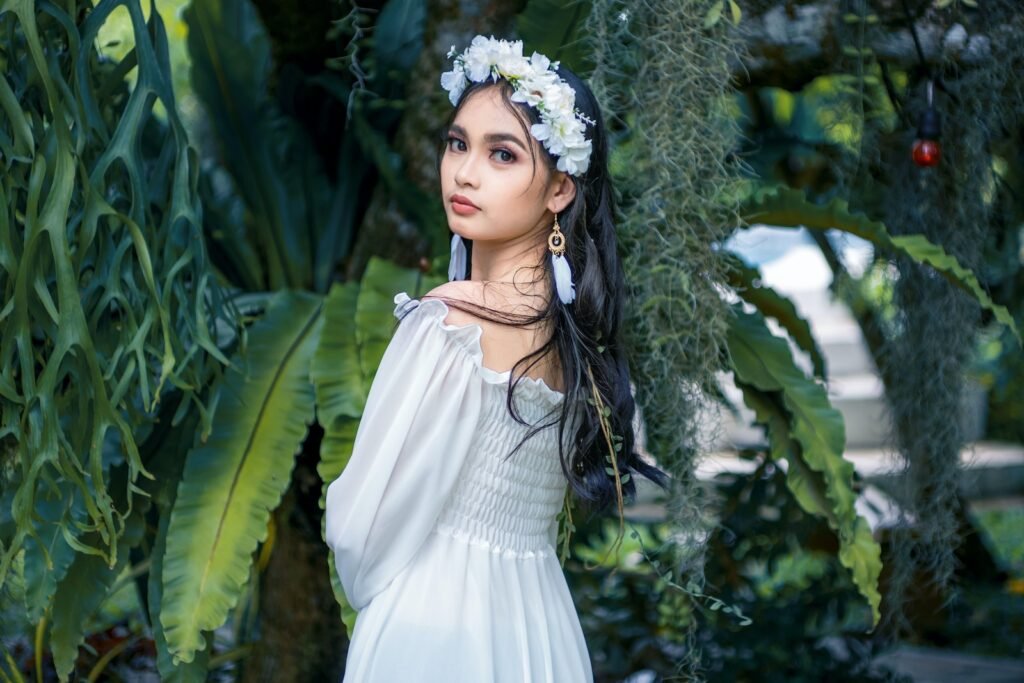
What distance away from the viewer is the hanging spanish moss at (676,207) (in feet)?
7.65

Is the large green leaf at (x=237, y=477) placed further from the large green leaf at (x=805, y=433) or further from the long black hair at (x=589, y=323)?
the large green leaf at (x=805, y=433)

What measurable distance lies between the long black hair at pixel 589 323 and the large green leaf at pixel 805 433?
614 millimetres

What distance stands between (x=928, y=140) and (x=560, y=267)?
141cm

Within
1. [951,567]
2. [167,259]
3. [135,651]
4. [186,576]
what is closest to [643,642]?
[951,567]

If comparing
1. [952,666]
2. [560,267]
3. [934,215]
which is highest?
[934,215]

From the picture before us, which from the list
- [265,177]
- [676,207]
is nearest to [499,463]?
[676,207]

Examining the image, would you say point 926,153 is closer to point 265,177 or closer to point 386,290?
point 386,290

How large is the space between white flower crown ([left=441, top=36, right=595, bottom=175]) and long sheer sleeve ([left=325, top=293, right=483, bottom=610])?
32 cm

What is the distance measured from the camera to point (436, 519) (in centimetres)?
176

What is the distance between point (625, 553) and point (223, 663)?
2281 mm

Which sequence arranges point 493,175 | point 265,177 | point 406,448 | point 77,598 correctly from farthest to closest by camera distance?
1. point 265,177
2. point 77,598
3. point 493,175
4. point 406,448

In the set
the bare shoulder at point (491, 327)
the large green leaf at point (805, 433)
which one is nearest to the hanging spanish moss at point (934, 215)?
the large green leaf at point (805, 433)

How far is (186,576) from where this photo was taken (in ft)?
7.50

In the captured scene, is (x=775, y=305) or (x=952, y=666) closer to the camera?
(x=775, y=305)
